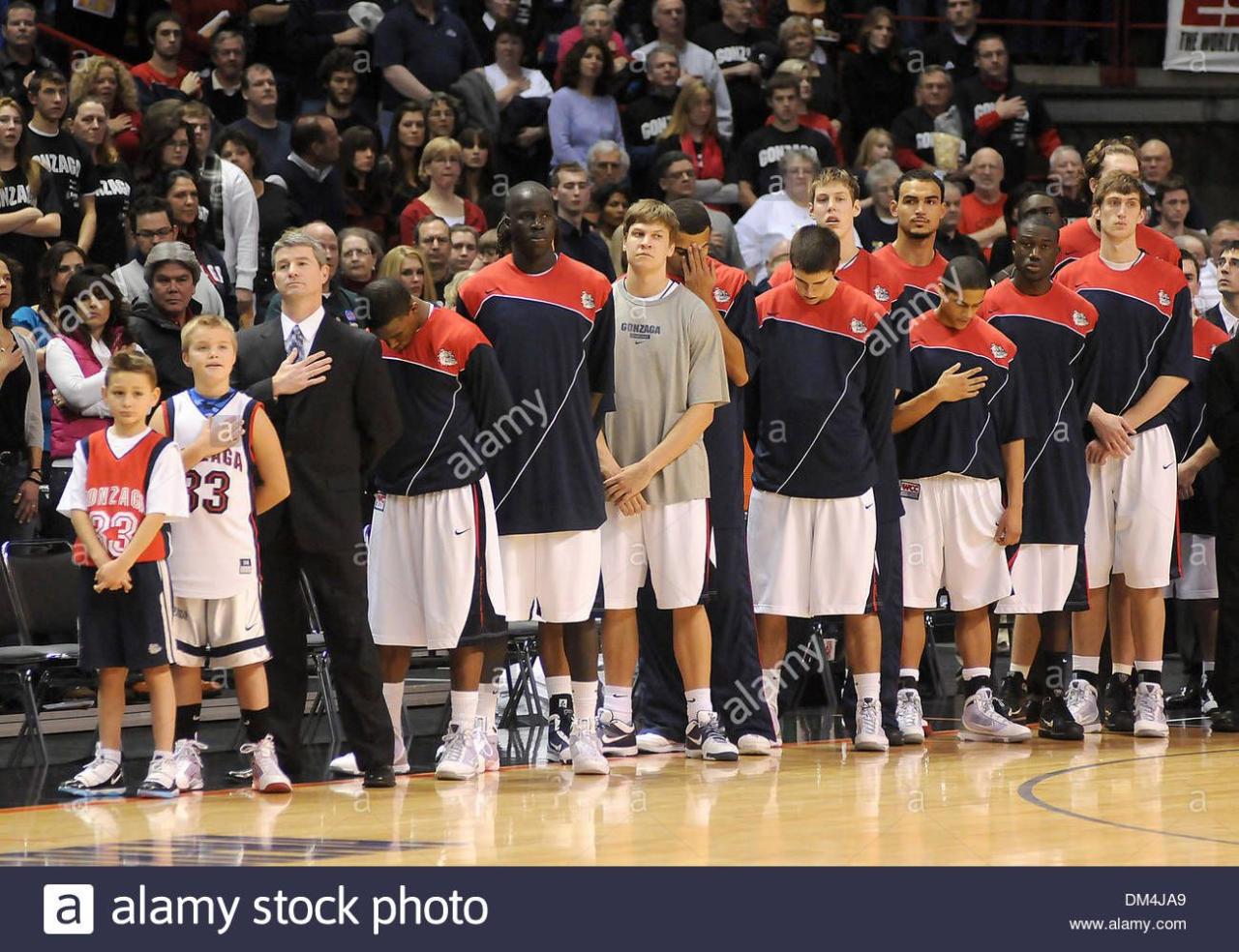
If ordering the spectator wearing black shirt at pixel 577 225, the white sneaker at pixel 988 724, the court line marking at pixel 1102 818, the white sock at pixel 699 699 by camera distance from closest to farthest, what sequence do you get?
the court line marking at pixel 1102 818 < the white sock at pixel 699 699 < the white sneaker at pixel 988 724 < the spectator wearing black shirt at pixel 577 225

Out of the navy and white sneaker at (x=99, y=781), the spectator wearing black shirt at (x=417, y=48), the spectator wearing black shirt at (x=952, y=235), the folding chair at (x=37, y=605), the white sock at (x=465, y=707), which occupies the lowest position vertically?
the navy and white sneaker at (x=99, y=781)

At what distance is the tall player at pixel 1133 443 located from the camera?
28.3 ft

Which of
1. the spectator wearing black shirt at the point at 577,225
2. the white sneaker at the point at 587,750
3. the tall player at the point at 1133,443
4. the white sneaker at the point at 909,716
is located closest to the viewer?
the white sneaker at the point at 587,750

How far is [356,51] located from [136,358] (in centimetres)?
689

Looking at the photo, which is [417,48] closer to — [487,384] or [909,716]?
[487,384]

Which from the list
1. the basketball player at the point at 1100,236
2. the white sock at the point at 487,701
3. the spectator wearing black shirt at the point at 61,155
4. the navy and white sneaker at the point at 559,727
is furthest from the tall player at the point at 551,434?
the spectator wearing black shirt at the point at 61,155

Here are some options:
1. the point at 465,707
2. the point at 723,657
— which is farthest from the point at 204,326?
the point at 723,657

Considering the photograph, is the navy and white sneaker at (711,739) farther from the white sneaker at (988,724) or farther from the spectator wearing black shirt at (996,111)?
the spectator wearing black shirt at (996,111)

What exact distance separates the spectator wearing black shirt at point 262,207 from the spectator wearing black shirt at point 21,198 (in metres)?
1.15

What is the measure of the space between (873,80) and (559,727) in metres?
8.24

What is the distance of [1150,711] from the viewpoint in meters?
8.62

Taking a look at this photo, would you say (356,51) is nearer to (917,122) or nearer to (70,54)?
(70,54)

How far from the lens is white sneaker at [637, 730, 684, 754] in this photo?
808 centimetres
